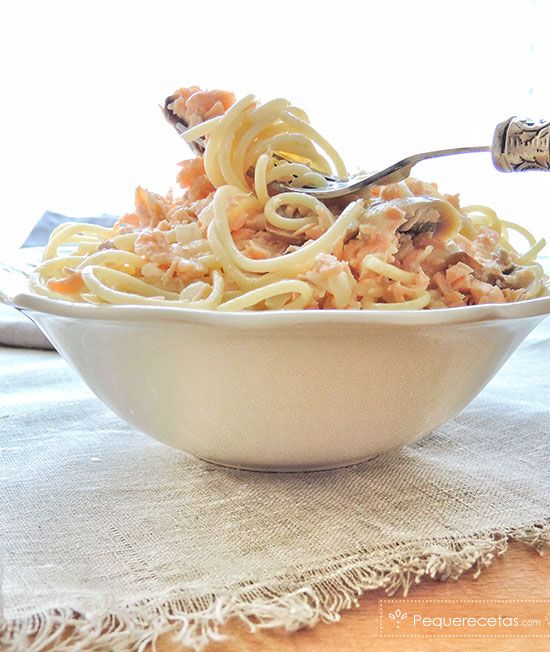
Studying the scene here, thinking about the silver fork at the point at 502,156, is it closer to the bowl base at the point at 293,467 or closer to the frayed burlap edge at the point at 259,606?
the bowl base at the point at 293,467

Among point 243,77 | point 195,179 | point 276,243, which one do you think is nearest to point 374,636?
point 276,243

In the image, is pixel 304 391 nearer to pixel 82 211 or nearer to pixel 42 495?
pixel 42 495

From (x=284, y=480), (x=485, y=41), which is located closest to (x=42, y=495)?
(x=284, y=480)

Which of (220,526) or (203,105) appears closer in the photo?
(220,526)

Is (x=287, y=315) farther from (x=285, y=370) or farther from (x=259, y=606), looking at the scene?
(x=259, y=606)

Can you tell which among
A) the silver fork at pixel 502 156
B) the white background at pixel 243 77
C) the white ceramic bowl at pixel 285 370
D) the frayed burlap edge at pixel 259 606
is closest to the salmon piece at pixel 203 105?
the silver fork at pixel 502 156

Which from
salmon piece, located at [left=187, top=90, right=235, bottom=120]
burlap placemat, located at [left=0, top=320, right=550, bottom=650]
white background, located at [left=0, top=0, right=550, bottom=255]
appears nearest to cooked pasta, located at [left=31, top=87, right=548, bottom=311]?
salmon piece, located at [left=187, top=90, right=235, bottom=120]
